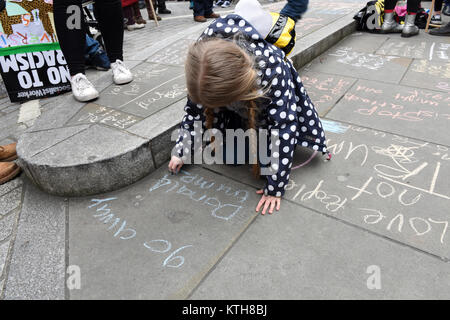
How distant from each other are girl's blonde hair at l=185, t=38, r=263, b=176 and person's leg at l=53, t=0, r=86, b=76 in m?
1.51

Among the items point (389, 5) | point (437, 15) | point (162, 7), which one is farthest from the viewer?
point (162, 7)

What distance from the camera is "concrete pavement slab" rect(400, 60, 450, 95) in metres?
3.07

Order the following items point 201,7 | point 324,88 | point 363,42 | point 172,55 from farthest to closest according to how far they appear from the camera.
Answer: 1. point 201,7
2. point 363,42
3. point 172,55
4. point 324,88

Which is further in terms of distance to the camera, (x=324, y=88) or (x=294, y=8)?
(x=324, y=88)

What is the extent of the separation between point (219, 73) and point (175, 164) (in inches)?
32.2

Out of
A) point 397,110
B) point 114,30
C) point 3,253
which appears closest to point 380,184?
point 397,110

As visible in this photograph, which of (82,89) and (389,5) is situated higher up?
(389,5)

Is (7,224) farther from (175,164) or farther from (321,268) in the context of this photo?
(321,268)

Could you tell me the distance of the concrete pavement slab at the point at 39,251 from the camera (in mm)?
1394

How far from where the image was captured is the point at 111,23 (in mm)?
2723

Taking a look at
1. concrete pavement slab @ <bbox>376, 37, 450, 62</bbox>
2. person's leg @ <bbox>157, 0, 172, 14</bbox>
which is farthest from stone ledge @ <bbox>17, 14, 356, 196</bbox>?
person's leg @ <bbox>157, 0, 172, 14</bbox>

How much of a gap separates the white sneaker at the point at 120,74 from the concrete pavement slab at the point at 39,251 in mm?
1249

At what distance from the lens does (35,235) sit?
168 centimetres

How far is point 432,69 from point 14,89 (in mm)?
4397
